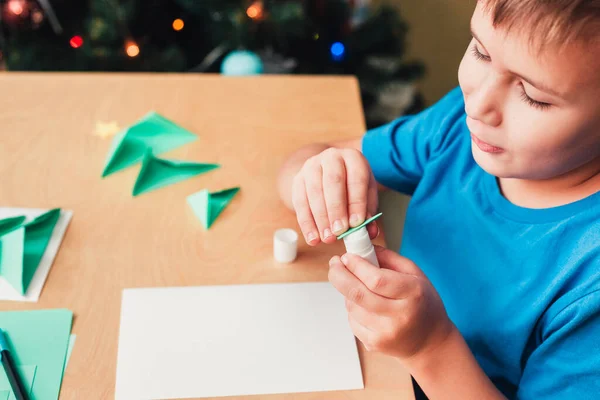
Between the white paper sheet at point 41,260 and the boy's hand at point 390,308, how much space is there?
0.35 meters

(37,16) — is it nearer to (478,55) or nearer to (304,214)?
(304,214)

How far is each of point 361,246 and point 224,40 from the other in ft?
3.41

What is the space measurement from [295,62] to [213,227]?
906 mm

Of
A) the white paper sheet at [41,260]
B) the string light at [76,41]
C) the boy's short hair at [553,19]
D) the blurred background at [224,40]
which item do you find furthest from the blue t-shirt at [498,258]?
the string light at [76,41]

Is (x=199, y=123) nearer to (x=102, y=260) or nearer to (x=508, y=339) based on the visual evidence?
(x=102, y=260)

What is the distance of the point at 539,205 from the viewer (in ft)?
2.20

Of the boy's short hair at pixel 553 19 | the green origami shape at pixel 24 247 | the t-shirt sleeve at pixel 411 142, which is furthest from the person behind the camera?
the t-shirt sleeve at pixel 411 142

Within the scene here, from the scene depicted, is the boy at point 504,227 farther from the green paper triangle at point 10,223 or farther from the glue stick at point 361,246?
the green paper triangle at point 10,223

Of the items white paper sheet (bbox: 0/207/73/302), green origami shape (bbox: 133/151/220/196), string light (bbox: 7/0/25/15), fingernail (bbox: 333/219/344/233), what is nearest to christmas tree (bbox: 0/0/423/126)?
string light (bbox: 7/0/25/15)

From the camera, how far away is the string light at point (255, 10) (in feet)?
4.60

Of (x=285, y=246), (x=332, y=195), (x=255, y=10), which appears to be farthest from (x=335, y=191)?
(x=255, y=10)

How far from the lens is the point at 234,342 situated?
63 centimetres

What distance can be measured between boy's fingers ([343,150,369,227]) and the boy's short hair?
0.74ft

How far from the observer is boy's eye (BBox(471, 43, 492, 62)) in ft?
1.83
